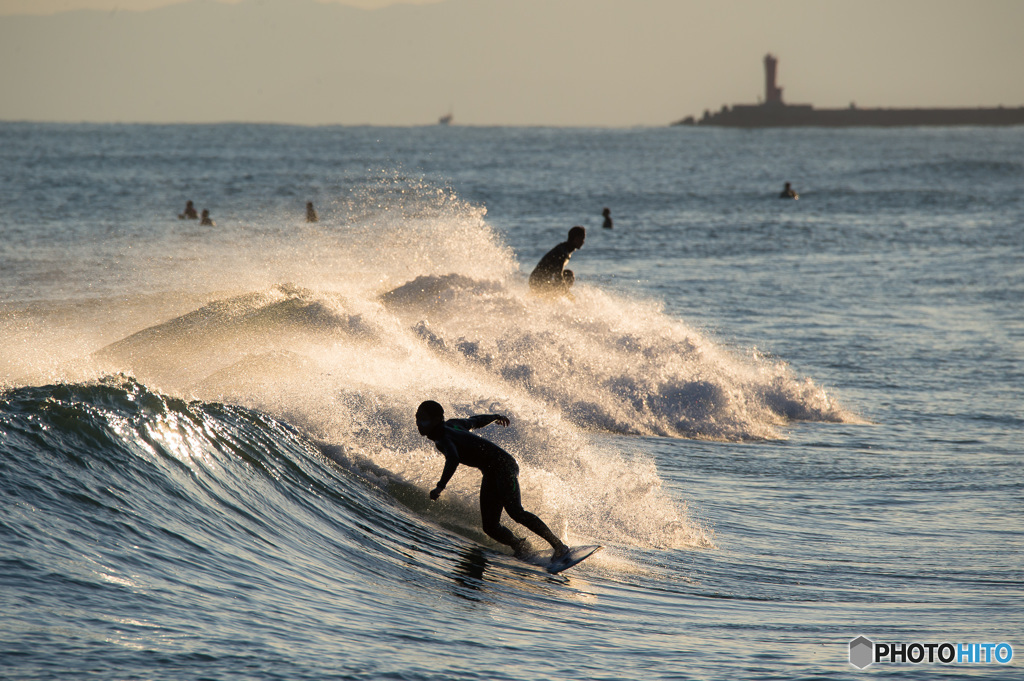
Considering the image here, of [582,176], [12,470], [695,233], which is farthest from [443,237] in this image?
[582,176]

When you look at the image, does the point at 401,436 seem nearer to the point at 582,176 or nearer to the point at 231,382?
the point at 231,382

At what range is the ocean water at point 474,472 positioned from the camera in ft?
18.6

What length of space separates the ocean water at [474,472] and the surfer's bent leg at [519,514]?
42 cm

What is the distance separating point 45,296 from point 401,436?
452 inches

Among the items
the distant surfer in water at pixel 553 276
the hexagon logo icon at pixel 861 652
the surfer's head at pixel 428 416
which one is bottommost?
the hexagon logo icon at pixel 861 652

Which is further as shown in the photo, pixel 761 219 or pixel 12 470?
pixel 761 219

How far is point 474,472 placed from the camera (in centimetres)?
892

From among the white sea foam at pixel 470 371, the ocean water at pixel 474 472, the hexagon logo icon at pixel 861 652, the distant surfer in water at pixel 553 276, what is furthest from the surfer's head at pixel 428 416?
the distant surfer in water at pixel 553 276

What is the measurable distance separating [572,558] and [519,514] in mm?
527

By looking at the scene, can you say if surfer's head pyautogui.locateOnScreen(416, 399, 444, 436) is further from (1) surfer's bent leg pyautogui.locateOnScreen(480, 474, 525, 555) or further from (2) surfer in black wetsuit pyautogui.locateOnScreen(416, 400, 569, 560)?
(1) surfer's bent leg pyautogui.locateOnScreen(480, 474, 525, 555)

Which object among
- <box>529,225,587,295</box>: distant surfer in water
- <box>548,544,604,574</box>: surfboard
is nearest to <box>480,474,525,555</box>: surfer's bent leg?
<box>548,544,604,574</box>: surfboard

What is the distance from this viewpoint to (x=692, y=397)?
13688 mm

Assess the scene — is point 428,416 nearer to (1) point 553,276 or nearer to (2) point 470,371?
(2) point 470,371

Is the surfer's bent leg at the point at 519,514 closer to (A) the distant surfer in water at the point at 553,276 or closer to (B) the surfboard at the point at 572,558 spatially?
(B) the surfboard at the point at 572,558
